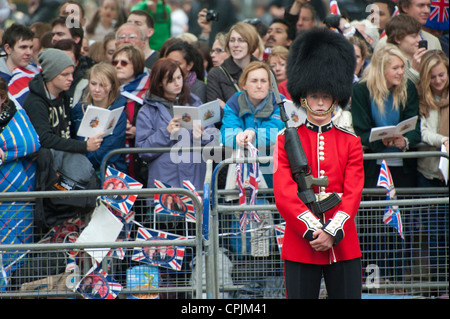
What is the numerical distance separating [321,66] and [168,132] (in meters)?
2.18

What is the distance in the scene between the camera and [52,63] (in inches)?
242

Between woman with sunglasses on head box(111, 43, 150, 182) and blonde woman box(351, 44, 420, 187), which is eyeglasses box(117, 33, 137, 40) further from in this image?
blonde woman box(351, 44, 420, 187)

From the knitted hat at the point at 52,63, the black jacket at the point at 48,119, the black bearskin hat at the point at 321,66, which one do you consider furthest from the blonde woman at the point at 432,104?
the knitted hat at the point at 52,63

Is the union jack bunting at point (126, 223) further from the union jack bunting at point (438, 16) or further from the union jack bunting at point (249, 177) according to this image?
the union jack bunting at point (438, 16)

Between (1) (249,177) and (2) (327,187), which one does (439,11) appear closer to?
(1) (249,177)

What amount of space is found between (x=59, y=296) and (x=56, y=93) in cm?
195

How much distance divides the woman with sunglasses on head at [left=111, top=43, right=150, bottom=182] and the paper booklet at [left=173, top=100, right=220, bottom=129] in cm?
75

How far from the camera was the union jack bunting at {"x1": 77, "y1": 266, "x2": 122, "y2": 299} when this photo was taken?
4883 millimetres

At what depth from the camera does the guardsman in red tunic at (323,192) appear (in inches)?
165

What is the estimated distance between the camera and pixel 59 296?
496cm

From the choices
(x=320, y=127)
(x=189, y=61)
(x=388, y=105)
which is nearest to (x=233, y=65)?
(x=189, y=61)

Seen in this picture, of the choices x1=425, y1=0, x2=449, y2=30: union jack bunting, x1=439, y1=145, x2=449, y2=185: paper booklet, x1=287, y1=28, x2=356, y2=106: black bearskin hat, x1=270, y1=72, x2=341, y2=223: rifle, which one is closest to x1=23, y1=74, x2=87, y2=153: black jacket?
x1=287, y1=28, x2=356, y2=106: black bearskin hat

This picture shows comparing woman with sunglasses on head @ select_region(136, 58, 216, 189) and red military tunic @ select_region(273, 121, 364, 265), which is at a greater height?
woman with sunglasses on head @ select_region(136, 58, 216, 189)

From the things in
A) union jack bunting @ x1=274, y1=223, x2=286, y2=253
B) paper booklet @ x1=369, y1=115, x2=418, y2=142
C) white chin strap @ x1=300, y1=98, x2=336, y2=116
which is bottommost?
union jack bunting @ x1=274, y1=223, x2=286, y2=253
